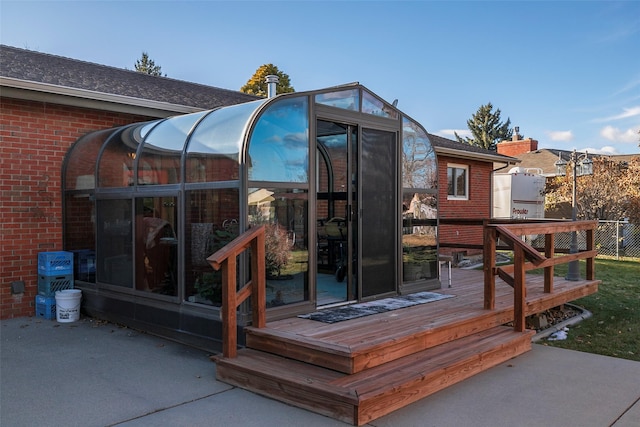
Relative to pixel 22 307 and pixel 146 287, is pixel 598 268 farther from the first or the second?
pixel 22 307

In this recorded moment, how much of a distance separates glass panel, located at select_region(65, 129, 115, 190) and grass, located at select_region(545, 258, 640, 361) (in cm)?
624

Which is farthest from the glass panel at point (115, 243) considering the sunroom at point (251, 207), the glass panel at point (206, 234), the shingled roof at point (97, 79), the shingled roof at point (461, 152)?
the shingled roof at point (461, 152)

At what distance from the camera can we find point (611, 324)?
679cm

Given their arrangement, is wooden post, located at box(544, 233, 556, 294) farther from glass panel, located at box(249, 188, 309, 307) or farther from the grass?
glass panel, located at box(249, 188, 309, 307)

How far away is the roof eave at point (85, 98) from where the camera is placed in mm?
6316

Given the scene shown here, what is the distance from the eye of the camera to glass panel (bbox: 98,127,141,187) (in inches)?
248

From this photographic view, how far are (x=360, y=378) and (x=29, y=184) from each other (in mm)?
5519

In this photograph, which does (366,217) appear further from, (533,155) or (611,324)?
(533,155)

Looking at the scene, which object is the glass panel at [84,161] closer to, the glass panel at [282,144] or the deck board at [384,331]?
the glass panel at [282,144]

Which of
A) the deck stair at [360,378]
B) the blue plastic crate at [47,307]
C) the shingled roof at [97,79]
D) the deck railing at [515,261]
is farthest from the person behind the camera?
the shingled roof at [97,79]

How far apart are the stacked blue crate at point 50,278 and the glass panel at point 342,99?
4.21 metres

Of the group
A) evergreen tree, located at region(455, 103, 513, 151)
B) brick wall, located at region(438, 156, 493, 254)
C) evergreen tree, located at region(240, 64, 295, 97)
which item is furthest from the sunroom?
evergreen tree, located at region(455, 103, 513, 151)

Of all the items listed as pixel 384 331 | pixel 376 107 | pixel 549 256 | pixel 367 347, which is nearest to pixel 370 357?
pixel 367 347

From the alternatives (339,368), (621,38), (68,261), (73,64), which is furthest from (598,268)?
(73,64)
